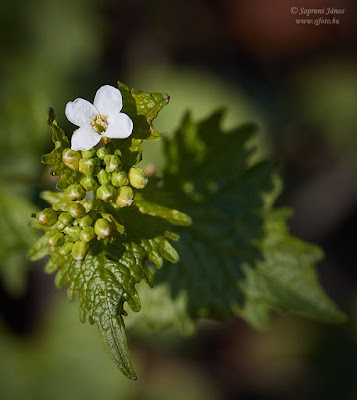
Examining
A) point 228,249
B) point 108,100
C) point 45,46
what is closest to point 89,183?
point 108,100

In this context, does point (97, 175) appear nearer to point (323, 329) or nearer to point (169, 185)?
point (169, 185)

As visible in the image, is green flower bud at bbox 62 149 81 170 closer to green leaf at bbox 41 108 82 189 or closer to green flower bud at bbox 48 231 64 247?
green leaf at bbox 41 108 82 189

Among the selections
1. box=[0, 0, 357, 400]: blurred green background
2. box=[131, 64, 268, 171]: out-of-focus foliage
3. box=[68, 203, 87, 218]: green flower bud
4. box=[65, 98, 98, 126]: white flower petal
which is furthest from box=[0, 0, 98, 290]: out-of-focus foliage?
box=[68, 203, 87, 218]: green flower bud

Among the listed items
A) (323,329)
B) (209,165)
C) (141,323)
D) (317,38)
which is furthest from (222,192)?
(317,38)

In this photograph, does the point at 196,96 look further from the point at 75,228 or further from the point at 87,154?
the point at 75,228

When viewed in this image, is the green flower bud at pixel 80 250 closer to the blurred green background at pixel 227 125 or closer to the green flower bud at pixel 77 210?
the green flower bud at pixel 77 210
